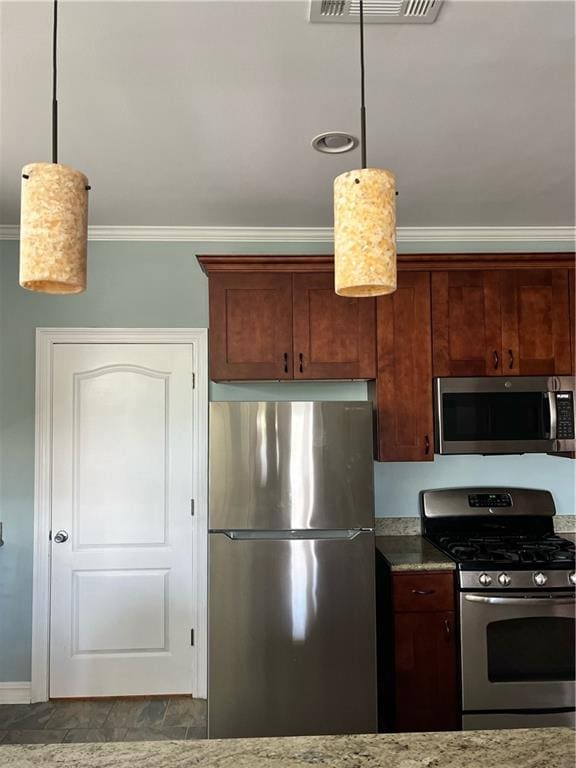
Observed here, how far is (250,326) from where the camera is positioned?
2947 millimetres

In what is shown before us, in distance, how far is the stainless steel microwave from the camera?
116 inches

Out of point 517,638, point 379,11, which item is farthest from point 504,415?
point 379,11

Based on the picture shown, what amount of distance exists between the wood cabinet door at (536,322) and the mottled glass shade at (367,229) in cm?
228

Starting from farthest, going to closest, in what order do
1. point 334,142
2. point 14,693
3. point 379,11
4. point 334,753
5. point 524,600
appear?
point 14,693
point 524,600
point 334,142
point 379,11
point 334,753

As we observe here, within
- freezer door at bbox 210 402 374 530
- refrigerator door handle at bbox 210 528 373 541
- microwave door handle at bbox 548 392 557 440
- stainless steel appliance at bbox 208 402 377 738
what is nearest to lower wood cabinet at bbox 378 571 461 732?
stainless steel appliance at bbox 208 402 377 738

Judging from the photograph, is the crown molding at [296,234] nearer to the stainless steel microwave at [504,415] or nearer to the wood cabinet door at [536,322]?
the wood cabinet door at [536,322]

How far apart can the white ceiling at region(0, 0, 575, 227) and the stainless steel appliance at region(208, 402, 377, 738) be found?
1103 mm

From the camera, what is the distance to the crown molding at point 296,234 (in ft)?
10.8

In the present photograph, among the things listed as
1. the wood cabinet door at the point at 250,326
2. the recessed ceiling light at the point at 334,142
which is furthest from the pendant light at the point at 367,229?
the wood cabinet door at the point at 250,326

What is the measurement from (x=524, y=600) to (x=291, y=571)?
1073 millimetres

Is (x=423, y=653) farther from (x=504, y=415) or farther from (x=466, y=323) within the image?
(x=466, y=323)

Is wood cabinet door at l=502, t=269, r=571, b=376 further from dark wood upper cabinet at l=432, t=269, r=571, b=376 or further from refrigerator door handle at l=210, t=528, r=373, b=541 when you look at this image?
refrigerator door handle at l=210, t=528, r=373, b=541

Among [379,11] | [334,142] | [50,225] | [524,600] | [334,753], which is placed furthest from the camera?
[524,600]

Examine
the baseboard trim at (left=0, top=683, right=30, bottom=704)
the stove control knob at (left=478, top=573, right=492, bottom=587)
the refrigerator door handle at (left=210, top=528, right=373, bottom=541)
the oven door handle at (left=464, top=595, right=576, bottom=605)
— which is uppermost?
the refrigerator door handle at (left=210, top=528, right=373, bottom=541)
